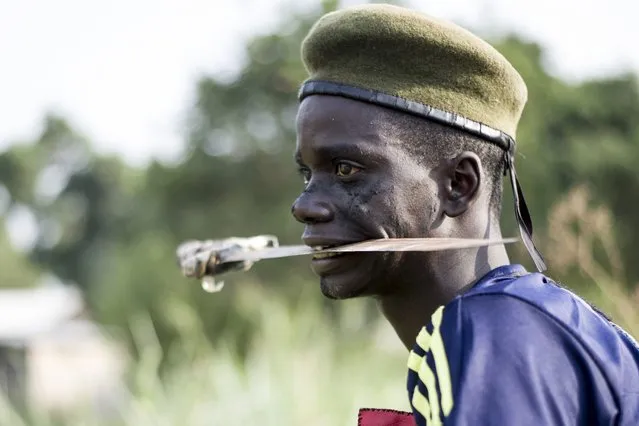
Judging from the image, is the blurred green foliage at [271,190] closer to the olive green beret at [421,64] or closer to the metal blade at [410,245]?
the olive green beret at [421,64]

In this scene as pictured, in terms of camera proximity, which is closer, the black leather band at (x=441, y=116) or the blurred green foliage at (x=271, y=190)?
the black leather band at (x=441, y=116)

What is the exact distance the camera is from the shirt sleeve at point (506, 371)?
186 centimetres

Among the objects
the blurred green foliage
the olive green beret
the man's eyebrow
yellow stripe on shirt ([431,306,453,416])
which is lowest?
the blurred green foliage

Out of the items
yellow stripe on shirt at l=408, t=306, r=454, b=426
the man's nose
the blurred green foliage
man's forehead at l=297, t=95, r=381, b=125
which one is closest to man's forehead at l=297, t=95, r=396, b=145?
man's forehead at l=297, t=95, r=381, b=125

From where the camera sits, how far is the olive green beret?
8.01 feet

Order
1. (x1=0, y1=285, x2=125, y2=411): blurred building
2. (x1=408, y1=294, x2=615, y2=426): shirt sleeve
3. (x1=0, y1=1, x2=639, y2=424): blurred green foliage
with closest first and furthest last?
(x1=408, y1=294, x2=615, y2=426): shirt sleeve < (x1=0, y1=1, x2=639, y2=424): blurred green foliage < (x1=0, y1=285, x2=125, y2=411): blurred building

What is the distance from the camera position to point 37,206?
62.2 meters

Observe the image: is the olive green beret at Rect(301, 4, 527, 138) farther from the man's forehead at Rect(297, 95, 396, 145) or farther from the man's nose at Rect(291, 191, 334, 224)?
the man's nose at Rect(291, 191, 334, 224)

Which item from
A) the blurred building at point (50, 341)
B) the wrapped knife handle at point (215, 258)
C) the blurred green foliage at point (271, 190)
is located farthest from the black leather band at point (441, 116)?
the blurred building at point (50, 341)

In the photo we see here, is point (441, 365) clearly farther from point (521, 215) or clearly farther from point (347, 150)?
point (521, 215)

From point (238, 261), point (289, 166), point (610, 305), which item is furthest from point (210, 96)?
point (238, 261)

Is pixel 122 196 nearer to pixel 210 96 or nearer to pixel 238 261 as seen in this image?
pixel 210 96

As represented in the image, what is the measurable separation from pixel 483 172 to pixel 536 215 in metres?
10.6

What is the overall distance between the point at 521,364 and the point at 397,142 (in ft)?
2.24
